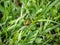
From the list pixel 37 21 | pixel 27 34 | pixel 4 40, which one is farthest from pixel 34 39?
pixel 4 40

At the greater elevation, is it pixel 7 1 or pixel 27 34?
pixel 7 1

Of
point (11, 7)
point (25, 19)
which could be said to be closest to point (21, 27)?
point (25, 19)

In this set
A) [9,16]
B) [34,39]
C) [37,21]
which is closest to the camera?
[34,39]

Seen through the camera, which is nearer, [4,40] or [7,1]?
[4,40]

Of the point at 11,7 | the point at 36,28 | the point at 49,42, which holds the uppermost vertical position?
the point at 11,7

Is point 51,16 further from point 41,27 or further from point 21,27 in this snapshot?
point 21,27

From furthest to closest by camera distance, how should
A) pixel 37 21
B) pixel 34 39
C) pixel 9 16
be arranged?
pixel 9 16 → pixel 37 21 → pixel 34 39

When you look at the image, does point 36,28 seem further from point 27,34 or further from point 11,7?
point 11,7
